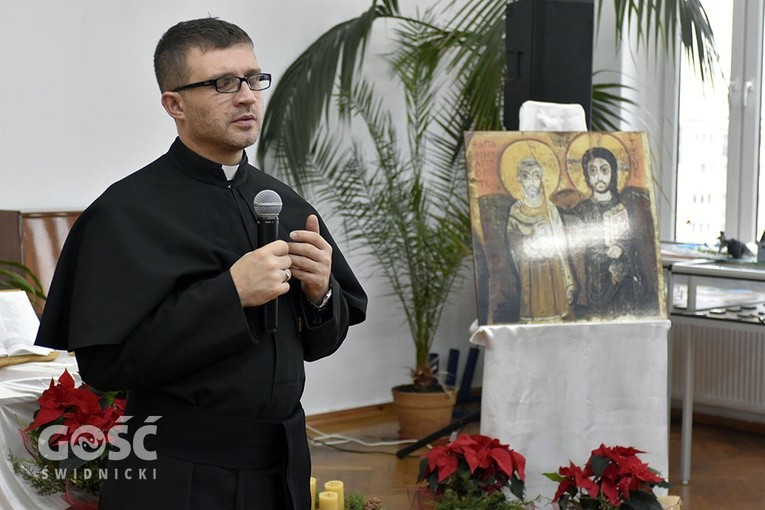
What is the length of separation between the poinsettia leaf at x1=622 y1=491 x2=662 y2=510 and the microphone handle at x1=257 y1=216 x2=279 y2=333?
4.58ft

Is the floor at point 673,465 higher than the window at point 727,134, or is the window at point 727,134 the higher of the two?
the window at point 727,134

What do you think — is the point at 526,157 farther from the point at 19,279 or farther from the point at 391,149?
the point at 391,149

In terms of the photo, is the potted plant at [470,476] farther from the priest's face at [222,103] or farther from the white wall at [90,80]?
the white wall at [90,80]

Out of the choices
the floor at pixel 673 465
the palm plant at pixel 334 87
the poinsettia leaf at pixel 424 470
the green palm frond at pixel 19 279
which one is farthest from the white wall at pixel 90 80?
the poinsettia leaf at pixel 424 470

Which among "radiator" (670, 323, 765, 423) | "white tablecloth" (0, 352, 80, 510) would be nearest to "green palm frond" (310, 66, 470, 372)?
"radiator" (670, 323, 765, 423)

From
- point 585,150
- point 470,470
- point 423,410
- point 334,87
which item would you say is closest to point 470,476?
point 470,470

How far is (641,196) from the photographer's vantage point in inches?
143

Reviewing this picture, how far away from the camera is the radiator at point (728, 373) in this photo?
5426 mm

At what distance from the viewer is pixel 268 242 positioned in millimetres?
1735

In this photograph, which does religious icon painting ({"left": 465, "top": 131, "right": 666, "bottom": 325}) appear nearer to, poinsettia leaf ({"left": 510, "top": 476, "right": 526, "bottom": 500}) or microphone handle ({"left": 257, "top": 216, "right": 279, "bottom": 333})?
poinsettia leaf ({"left": 510, "top": 476, "right": 526, "bottom": 500})

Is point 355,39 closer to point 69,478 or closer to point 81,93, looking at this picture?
point 81,93

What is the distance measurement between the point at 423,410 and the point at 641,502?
8.69ft

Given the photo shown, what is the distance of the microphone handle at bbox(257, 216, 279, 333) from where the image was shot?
1704mm

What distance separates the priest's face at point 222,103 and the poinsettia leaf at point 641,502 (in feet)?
5.02
